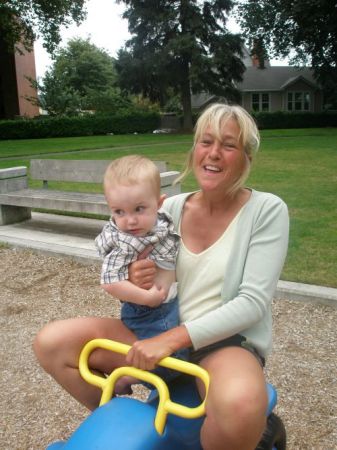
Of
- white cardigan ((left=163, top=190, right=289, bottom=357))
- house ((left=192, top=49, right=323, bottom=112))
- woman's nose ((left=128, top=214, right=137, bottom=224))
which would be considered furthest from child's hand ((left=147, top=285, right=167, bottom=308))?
house ((left=192, top=49, right=323, bottom=112))

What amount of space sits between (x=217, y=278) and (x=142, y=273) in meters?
0.28

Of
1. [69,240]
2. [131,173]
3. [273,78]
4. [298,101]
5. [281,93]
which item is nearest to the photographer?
[131,173]

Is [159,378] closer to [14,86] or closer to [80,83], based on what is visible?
[14,86]

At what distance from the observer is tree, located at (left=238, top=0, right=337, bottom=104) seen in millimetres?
27672

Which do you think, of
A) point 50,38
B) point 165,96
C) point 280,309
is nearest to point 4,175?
point 280,309

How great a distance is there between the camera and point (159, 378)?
1.56 m

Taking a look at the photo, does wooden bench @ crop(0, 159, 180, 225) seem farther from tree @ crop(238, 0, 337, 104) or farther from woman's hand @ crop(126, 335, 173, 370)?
tree @ crop(238, 0, 337, 104)

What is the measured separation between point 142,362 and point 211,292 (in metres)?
0.39

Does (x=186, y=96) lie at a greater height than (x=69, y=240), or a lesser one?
greater

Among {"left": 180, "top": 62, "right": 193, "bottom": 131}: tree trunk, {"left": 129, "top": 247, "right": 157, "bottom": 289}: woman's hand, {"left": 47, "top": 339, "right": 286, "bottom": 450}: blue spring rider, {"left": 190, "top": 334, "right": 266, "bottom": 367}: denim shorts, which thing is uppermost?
{"left": 180, "top": 62, "right": 193, "bottom": 131}: tree trunk

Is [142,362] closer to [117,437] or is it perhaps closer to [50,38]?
[117,437]

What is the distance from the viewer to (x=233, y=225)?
188 cm

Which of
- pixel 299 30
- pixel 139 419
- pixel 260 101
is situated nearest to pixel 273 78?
pixel 260 101

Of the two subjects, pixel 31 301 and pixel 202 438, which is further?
pixel 31 301
